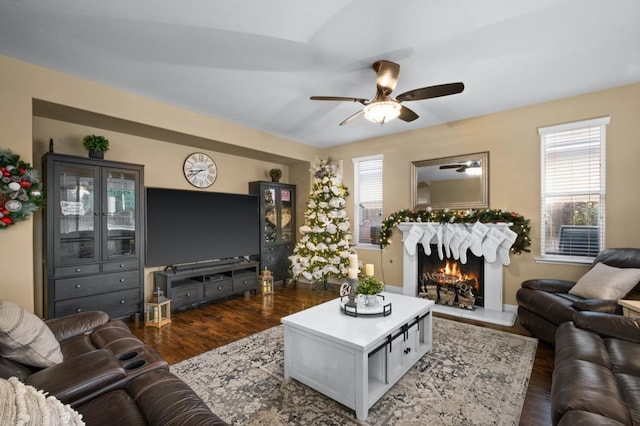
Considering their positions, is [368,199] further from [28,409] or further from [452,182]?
[28,409]

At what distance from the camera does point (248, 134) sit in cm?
475

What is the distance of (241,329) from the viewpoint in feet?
11.6

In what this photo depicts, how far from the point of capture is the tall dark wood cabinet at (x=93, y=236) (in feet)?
10.6

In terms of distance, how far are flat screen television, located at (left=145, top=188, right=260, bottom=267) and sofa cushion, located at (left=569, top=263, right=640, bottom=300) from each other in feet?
14.7

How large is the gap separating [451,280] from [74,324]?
444cm

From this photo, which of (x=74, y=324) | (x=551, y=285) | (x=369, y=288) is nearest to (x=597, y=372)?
(x=369, y=288)

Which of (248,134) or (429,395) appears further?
(248,134)

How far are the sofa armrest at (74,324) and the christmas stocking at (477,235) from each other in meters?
4.30

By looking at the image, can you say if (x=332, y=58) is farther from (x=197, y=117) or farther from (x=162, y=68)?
(x=197, y=117)

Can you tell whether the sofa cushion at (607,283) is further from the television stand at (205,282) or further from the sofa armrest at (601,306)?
the television stand at (205,282)

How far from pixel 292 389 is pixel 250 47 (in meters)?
2.83

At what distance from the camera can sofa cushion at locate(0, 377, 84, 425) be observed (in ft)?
→ 2.30

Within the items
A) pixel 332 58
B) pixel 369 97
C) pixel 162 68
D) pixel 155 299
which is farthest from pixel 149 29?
pixel 155 299

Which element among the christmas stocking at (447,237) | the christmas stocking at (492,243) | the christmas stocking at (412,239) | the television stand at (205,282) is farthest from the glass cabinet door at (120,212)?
the christmas stocking at (492,243)
